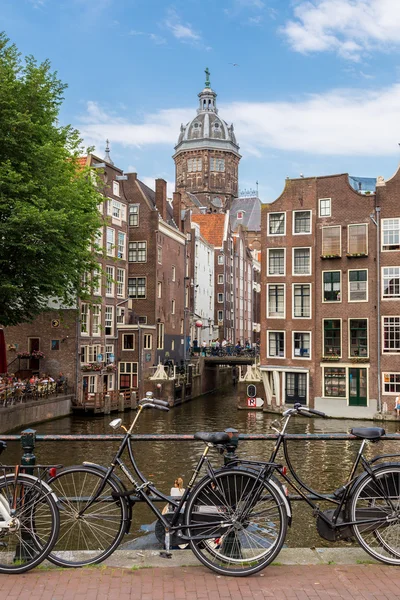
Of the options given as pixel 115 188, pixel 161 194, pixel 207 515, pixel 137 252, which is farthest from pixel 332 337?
pixel 207 515

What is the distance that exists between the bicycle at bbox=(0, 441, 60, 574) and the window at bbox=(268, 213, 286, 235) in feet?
120

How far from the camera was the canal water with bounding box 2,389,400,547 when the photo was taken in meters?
15.8

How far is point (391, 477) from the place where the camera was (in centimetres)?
554

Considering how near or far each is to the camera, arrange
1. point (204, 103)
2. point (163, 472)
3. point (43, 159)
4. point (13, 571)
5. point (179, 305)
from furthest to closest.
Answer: point (204, 103) < point (179, 305) < point (43, 159) < point (163, 472) < point (13, 571)

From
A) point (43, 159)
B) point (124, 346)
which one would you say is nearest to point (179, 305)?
point (124, 346)

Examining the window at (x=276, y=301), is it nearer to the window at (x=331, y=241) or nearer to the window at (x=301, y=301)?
the window at (x=301, y=301)

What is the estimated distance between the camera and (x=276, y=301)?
134 feet

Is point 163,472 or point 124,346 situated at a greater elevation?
point 124,346

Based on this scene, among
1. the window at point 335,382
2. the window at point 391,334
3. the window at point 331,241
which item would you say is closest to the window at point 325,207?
the window at point 331,241

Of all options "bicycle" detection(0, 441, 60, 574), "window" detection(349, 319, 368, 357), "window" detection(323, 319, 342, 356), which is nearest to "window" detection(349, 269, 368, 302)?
"window" detection(349, 319, 368, 357)

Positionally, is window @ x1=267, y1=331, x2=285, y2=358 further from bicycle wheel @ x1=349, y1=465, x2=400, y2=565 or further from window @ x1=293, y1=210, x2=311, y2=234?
bicycle wheel @ x1=349, y1=465, x2=400, y2=565

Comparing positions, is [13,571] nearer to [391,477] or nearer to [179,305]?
[391,477]

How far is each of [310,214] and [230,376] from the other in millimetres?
39122

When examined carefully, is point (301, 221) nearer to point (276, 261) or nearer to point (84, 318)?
point (276, 261)
